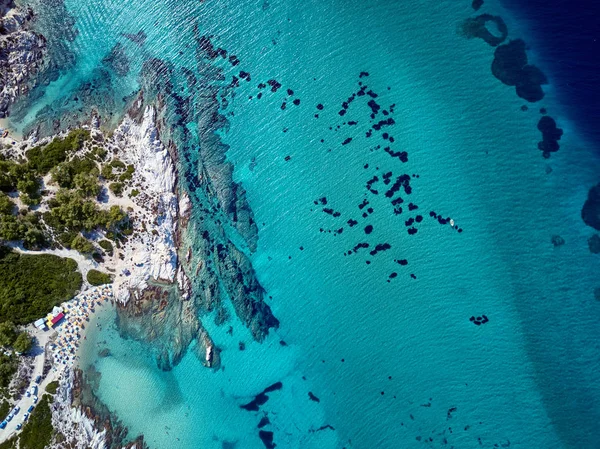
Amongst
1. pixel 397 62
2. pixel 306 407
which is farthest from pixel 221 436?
pixel 397 62

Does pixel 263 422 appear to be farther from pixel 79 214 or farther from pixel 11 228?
pixel 11 228

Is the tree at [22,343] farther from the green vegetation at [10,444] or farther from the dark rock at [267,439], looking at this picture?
the dark rock at [267,439]

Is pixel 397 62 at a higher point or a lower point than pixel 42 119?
lower

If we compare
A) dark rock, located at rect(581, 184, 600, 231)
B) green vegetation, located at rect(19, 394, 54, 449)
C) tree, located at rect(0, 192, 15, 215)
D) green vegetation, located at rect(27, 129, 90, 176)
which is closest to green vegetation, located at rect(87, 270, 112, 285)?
tree, located at rect(0, 192, 15, 215)

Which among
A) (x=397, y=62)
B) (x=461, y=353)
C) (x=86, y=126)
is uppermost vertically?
(x=86, y=126)

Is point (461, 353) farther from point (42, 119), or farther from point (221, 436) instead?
point (42, 119)

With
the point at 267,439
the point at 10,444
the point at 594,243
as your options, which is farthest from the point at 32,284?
the point at 594,243

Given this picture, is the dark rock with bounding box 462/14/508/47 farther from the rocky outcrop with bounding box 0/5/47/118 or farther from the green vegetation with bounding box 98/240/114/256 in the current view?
the rocky outcrop with bounding box 0/5/47/118
